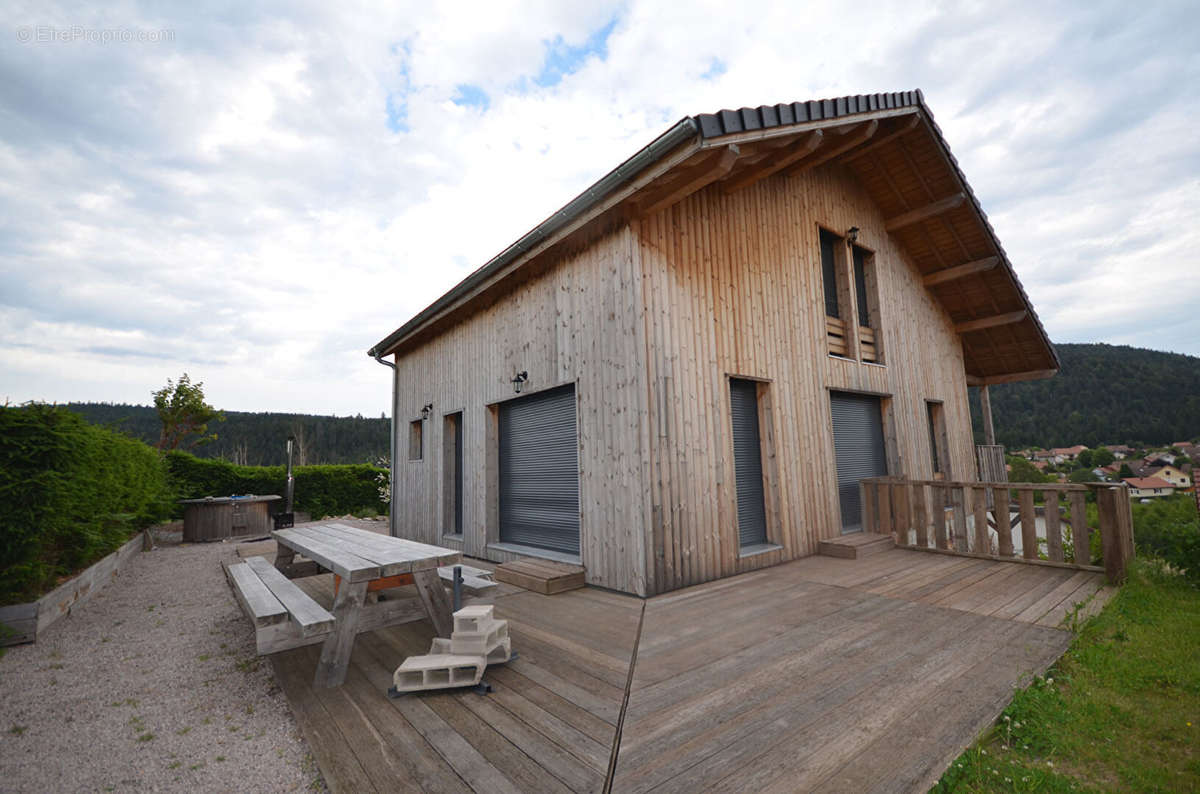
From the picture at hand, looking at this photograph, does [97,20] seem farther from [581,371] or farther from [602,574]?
[602,574]

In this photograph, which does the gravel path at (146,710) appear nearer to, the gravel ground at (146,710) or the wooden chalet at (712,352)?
the gravel ground at (146,710)

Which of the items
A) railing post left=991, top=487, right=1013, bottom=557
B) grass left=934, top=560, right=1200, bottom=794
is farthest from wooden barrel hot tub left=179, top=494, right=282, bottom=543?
railing post left=991, top=487, right=1013, bottom=557

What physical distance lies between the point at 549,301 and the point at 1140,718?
543 cm

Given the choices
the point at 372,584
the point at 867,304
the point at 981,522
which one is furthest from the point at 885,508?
the point at 372,584

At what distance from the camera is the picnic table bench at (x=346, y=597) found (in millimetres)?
2432

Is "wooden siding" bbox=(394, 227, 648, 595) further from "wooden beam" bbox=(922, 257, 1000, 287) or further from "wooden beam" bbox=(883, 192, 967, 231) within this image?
"wooden beam" bbox=(922, 257, 1000, 287)

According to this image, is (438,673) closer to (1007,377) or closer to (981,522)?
(981,522)

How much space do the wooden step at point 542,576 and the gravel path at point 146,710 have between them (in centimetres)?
223

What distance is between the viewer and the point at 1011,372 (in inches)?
425

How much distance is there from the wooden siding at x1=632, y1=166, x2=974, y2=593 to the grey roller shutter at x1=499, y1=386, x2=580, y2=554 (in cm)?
134

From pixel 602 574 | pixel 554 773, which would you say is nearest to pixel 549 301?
pixel 602 574

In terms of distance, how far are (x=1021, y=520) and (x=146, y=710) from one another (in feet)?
24.2

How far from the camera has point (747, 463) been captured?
18.2 ft

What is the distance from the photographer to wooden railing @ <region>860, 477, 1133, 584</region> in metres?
4.28
